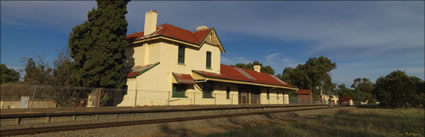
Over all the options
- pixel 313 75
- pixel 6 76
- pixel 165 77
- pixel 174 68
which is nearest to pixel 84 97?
pixel 165 77

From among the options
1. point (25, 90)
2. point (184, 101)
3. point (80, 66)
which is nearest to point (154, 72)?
point (184, 101)

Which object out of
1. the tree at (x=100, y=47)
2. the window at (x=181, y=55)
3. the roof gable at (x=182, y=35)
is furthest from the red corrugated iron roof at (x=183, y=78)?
the tree at (x=100, y=47)

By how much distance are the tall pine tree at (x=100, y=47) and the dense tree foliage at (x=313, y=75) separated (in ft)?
177

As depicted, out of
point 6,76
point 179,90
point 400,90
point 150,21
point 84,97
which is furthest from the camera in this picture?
point 6,76

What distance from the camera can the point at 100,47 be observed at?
16.0m

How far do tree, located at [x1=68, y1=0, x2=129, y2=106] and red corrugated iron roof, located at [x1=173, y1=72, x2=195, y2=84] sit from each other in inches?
175

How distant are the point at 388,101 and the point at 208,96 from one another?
109ft

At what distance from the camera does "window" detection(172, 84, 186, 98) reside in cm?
2070

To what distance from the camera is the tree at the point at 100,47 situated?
15.6 metres

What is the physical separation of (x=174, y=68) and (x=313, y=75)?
167 feet

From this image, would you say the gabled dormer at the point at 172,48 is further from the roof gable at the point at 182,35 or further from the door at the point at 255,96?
the door at the point at 255,96

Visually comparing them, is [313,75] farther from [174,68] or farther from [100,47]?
[100,47]

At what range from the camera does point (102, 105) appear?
16625mm

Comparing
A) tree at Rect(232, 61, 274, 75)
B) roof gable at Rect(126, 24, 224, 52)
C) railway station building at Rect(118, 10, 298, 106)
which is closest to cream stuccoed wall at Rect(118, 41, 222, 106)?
railway station building at Rect(118, 10, 298, 106)
